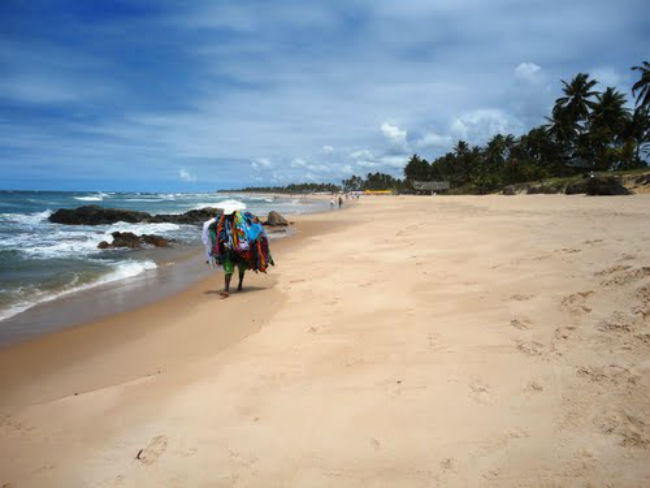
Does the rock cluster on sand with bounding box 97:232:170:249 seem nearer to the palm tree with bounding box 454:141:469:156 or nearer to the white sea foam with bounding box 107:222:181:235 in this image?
the white sea foam with bounding box 107:222:181:235

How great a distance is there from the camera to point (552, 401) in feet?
9.23

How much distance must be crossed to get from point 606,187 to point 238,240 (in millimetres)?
28228

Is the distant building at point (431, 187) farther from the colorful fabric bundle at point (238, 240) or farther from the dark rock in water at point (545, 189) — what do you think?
the colorful fabric bundle at point (238, 240)

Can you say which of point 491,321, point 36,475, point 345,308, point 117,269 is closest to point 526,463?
point 491,321

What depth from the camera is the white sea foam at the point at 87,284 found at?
740cm

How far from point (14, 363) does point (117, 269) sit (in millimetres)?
6575

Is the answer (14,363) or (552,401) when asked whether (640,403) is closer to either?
(552,401)

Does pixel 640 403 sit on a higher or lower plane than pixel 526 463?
higher

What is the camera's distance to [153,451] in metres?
2.72

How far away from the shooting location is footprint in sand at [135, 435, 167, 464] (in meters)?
2.64

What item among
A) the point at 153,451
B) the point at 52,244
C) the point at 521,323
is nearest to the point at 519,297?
the point at 521,323

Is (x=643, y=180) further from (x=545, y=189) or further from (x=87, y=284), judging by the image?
(x=87, y=284)

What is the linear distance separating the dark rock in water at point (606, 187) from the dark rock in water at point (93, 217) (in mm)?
32062

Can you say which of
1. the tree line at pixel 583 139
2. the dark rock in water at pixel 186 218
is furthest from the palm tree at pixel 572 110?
the dark rock in water at pixel 186 218
